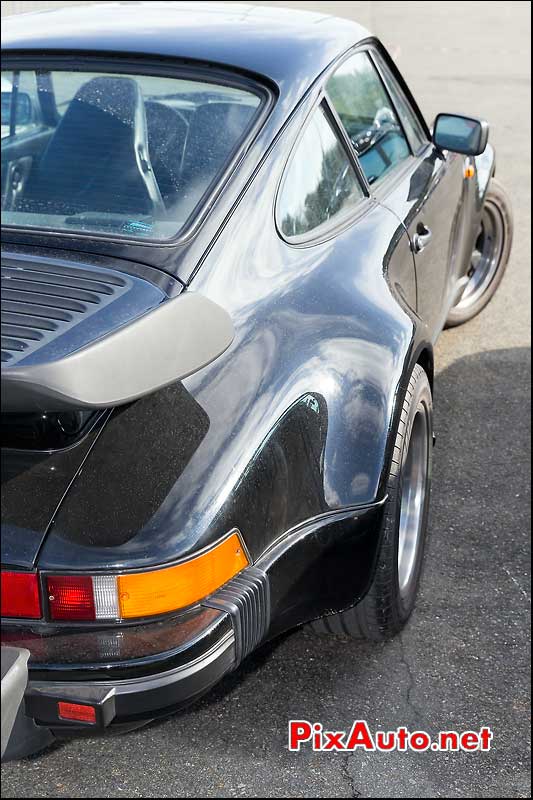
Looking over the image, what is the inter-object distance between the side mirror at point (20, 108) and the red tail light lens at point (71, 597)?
1647 mm

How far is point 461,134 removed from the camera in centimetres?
370

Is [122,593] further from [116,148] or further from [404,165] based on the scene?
[404,165]

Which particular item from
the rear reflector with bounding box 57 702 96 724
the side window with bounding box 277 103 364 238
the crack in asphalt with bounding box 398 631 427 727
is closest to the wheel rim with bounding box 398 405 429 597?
the crack in asphalt with bounding box 398 631 427 727

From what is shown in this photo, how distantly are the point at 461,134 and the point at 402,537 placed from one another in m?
1.73

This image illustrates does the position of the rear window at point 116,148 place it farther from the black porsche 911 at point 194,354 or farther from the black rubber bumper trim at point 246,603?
the black rubber bumper trim at point 246,603

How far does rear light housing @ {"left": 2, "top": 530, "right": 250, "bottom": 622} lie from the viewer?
1.81m

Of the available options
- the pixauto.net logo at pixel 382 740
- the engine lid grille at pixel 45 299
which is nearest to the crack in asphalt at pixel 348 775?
the pixauto.net logo at pixel 382 740

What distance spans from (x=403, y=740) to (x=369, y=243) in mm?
1445

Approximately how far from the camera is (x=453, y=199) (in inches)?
154

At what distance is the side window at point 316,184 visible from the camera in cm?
253

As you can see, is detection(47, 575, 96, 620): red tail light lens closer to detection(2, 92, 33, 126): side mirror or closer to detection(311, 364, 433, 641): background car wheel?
detection(311, 364, 433, 641): background car wheel

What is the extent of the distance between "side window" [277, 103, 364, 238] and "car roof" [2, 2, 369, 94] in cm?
17

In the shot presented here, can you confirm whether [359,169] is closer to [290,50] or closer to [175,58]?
[290,50]

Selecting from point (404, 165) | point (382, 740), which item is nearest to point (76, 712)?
point (382, 740)
